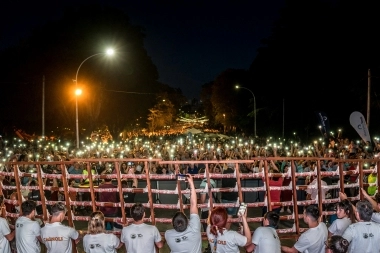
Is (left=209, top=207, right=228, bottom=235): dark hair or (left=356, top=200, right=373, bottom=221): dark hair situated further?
(left=356, top=200, right=373, bottom=221): dark hair

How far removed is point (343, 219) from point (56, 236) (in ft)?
14.7

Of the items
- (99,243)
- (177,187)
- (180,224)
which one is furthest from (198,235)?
(177,187)

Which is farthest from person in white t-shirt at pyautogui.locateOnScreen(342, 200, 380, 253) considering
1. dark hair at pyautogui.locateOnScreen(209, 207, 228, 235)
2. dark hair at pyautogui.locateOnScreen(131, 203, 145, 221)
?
dark hair at pyautogui.locateOnScreen(131, 203, 145, 221)

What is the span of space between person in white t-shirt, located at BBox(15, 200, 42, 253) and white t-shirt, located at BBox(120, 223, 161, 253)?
1.52 metres

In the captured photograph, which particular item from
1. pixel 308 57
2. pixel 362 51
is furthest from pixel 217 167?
pixel 308 57

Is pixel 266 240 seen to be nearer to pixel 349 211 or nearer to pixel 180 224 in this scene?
pixel 180 224

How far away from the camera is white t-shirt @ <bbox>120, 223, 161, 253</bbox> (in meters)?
6.49

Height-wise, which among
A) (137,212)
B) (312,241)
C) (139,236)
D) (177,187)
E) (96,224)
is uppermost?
A: (177,187)

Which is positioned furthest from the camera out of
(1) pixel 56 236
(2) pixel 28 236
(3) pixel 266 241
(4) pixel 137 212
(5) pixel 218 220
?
(2) pixel 28 236

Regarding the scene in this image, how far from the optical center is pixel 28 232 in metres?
6.93

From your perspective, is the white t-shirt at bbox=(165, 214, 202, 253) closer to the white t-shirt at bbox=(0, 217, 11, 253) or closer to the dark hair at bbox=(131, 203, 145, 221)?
the dark hair at bbox=(131, 203, 145, 221)

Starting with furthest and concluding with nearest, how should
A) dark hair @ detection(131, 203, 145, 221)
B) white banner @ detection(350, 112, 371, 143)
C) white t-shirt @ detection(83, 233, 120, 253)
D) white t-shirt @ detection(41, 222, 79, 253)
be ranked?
1. white banner @ detection(350, 112, 371, 143)
2. white t-shirt @ detection(41, 222, 79, 253)
3. dark hair @ detection(131, 203, 145, 221)
4. white t-shirt @ detection(83, 233, 120, 253)

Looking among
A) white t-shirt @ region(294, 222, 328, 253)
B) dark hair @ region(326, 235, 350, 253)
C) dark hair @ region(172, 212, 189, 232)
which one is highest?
dark hair @ region(172, 212, 189, 232)

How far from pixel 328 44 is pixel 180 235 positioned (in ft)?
129
